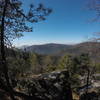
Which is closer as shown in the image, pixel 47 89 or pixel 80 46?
pixel 80 46

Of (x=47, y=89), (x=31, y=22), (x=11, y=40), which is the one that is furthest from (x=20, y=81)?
(x=31, y=22)

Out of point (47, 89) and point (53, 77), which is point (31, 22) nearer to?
point (47, 89)

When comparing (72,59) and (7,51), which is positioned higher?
(7,51)

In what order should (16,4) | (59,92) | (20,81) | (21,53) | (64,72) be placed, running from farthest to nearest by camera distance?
(64,72), (59,92), (20,81), (21,53), (16,4)

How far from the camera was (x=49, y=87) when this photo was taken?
12.4 metres

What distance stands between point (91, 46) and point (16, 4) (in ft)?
14.1

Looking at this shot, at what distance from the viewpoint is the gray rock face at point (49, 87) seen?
11328 mm

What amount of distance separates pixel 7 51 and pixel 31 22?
2043 mm

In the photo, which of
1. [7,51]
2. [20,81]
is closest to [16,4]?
[7,51]

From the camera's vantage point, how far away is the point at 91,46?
616 cm

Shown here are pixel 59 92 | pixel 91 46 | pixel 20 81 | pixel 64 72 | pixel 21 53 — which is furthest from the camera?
pixel 64 72

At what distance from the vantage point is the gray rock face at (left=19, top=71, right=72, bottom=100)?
11328 millimetres

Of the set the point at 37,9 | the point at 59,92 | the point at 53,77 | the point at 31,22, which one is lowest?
the point at 59,92

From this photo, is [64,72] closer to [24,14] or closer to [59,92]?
[59,92]
